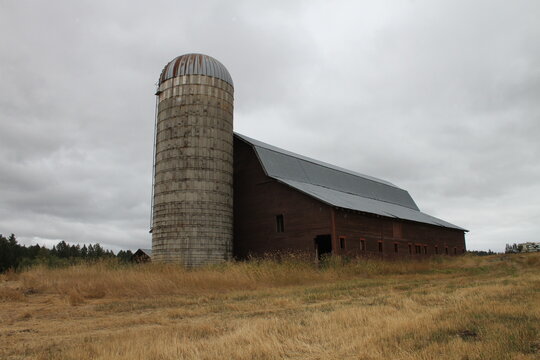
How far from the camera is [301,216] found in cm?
2578

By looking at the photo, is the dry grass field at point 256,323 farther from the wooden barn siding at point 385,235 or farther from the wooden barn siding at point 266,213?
the wooden barn siding at point 385,235

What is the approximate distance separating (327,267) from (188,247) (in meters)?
8.18

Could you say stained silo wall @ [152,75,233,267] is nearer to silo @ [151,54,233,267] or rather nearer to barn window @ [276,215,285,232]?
silo @ [151,54,233,267]

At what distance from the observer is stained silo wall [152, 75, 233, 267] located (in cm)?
2542

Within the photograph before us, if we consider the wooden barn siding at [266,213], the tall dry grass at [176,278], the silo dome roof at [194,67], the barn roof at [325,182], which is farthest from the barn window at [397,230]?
the silo dome roof at [194,67]

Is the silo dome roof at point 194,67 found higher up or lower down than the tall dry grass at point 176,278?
higher up

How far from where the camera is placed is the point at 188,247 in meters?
25.2

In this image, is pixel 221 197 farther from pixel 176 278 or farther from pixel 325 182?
pixel 325 182

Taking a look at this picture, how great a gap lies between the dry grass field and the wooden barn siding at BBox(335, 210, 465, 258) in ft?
32.1

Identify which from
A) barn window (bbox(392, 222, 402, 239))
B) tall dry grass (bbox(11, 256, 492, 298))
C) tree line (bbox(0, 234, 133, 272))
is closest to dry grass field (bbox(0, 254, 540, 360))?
tall dry grass (bbox(11, 256, 492, 298))

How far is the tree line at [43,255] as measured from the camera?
25.9 m

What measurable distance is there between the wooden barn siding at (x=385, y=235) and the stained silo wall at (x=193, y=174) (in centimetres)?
702

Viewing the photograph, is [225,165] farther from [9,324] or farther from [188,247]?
[9,324]

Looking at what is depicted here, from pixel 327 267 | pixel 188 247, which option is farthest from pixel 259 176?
pixel 327 267
